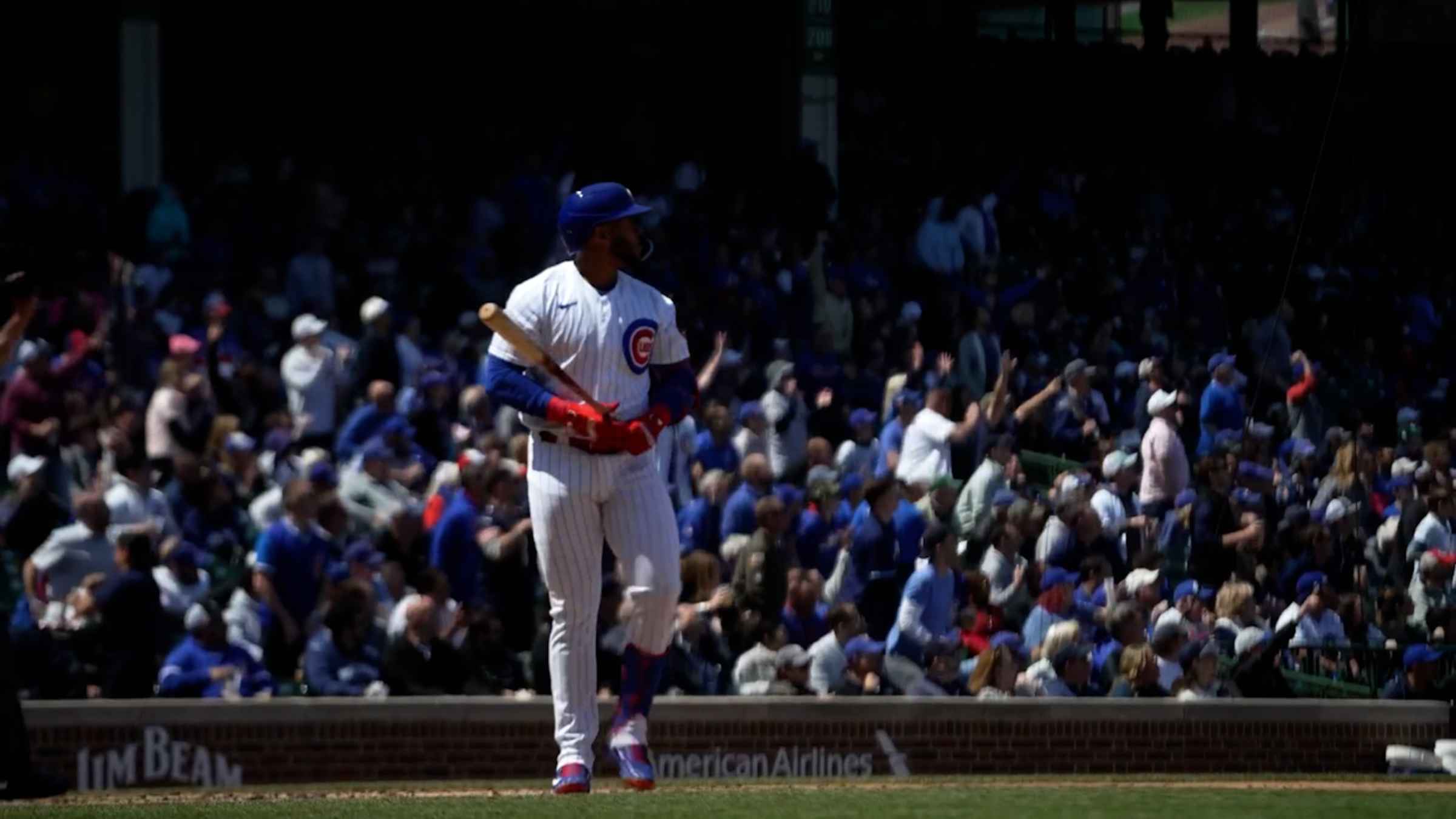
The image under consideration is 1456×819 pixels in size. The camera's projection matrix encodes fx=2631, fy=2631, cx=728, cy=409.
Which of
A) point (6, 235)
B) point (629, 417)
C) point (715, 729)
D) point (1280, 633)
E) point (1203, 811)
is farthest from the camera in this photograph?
point (6, 235)

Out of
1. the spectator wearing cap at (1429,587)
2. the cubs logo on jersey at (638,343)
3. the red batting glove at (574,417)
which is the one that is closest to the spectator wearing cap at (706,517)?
the spectator wearing cap at (1429,587)

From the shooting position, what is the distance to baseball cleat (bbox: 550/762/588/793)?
7449 mm

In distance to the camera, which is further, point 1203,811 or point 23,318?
point 23,318

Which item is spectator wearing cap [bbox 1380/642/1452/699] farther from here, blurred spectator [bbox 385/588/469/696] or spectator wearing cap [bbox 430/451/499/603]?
blurred spectator [bbox 385/588/469/696]

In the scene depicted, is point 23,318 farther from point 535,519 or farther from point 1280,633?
point 1280,633

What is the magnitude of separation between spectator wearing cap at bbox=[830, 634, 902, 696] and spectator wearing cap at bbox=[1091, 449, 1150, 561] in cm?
242

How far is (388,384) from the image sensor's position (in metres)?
13.4

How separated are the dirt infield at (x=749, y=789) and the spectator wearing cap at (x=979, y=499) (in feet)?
13.6

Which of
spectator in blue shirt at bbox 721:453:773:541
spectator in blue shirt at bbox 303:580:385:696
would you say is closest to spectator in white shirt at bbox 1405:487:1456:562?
spectator in blue shirt at bbox 721:453:773:541

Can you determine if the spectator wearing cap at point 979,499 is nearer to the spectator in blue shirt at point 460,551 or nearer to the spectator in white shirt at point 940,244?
the spectator in blue shirt at point 460,551

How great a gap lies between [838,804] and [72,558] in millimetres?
5246

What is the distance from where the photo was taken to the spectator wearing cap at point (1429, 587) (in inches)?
555

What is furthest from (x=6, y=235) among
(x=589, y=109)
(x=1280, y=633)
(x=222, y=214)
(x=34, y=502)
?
(x=1280, y=633)

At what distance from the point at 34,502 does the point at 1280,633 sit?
19.5 ft
